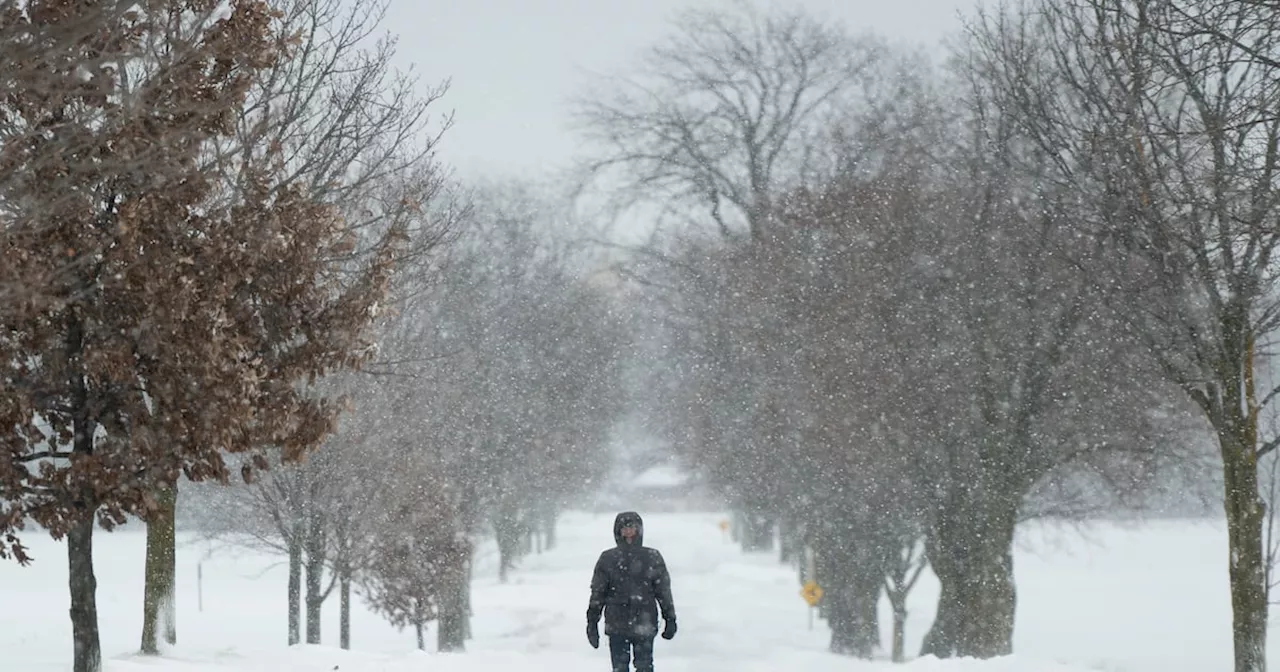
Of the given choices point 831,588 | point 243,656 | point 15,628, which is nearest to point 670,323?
point 831,588

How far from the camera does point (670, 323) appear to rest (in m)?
33.9

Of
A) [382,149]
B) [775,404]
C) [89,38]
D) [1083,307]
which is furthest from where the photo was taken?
[775,404]

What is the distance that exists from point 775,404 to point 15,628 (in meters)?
16.4

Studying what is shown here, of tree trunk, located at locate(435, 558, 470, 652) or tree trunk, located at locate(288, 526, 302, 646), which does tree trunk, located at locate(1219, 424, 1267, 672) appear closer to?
tree trunk, located at locate(288, 526, 302, 646)

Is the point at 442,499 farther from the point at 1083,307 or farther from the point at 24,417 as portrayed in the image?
the point at 24,417

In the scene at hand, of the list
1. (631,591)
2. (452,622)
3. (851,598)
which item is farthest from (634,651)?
(452,622)

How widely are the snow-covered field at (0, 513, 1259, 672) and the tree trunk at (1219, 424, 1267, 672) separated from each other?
2556 millimetres

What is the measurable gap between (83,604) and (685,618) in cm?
2415

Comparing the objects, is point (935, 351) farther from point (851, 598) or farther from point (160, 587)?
point (160, 587)

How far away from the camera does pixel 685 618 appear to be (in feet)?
114

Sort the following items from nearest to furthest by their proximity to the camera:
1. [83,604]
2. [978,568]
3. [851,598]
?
[83,604] < [978,568] < [851,598]

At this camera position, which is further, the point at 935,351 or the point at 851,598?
the point at 851,598

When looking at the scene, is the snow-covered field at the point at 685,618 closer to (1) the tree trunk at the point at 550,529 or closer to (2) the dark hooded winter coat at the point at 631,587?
(1) the tree trunk at the point at 550,529

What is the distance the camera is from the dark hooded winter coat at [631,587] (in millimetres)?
11250
